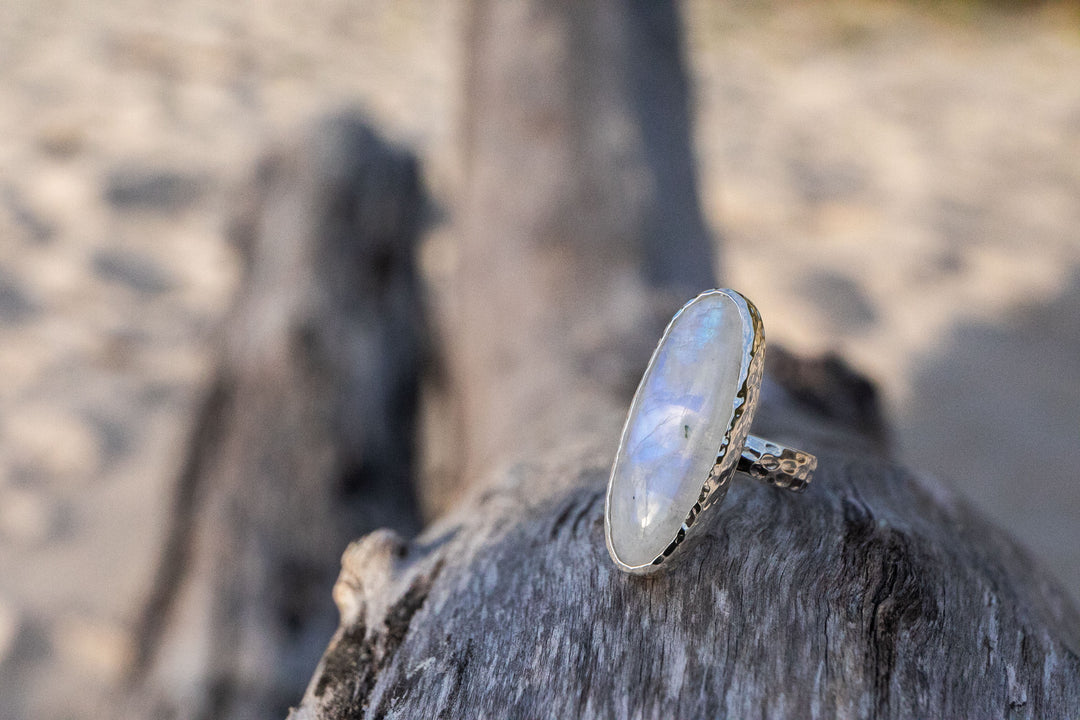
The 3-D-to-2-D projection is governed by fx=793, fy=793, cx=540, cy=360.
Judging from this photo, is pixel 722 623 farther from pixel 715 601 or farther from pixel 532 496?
pixel 532 496

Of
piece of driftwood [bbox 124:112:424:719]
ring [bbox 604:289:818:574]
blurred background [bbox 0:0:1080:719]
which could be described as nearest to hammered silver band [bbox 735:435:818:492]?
ring [bbox 604:289:818:574]

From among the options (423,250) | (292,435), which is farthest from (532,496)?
(423,250)

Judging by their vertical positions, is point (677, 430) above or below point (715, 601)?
above

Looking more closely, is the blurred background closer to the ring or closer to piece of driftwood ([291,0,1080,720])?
piece of driftwood ([291,0,1080,720])

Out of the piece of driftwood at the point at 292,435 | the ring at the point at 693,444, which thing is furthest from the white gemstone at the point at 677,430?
the piece of driftwood at the point at 292,435

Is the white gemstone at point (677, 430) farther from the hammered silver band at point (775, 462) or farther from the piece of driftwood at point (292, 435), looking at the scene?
the piece of driftwood at point (292, 435)
